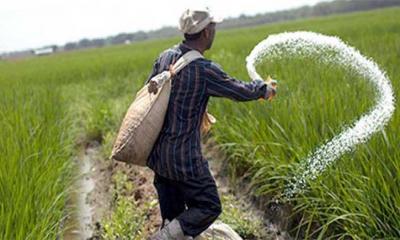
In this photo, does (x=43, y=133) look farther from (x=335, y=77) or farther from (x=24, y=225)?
(x=335, y=77)

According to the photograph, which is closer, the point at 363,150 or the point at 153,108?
the point at 153,108

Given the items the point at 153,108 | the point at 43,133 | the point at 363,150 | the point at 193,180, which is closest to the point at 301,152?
the point at 363,150

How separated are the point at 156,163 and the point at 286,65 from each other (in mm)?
3066

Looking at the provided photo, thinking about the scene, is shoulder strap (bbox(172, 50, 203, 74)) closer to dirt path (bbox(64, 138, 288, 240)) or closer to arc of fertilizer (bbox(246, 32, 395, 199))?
arc of fertilizer (bbox(246, 32, 395, 199))

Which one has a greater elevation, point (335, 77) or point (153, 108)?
point (153, 108)

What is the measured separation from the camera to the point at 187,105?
2.18 m

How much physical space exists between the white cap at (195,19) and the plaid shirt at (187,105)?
0.10 meters

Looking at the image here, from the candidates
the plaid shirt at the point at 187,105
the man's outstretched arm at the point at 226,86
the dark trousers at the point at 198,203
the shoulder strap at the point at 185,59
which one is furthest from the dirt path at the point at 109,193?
the shoulder strap at the point at 185,59

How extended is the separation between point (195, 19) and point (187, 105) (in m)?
0.35

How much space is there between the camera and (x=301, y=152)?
112 inches

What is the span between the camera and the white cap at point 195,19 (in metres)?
2.09

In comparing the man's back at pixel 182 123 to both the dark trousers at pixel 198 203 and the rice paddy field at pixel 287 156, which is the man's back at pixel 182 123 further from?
the rice paddy field at pixel 287 156

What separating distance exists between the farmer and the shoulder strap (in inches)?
0.6

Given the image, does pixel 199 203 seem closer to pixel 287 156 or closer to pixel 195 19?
pixel 195 19
